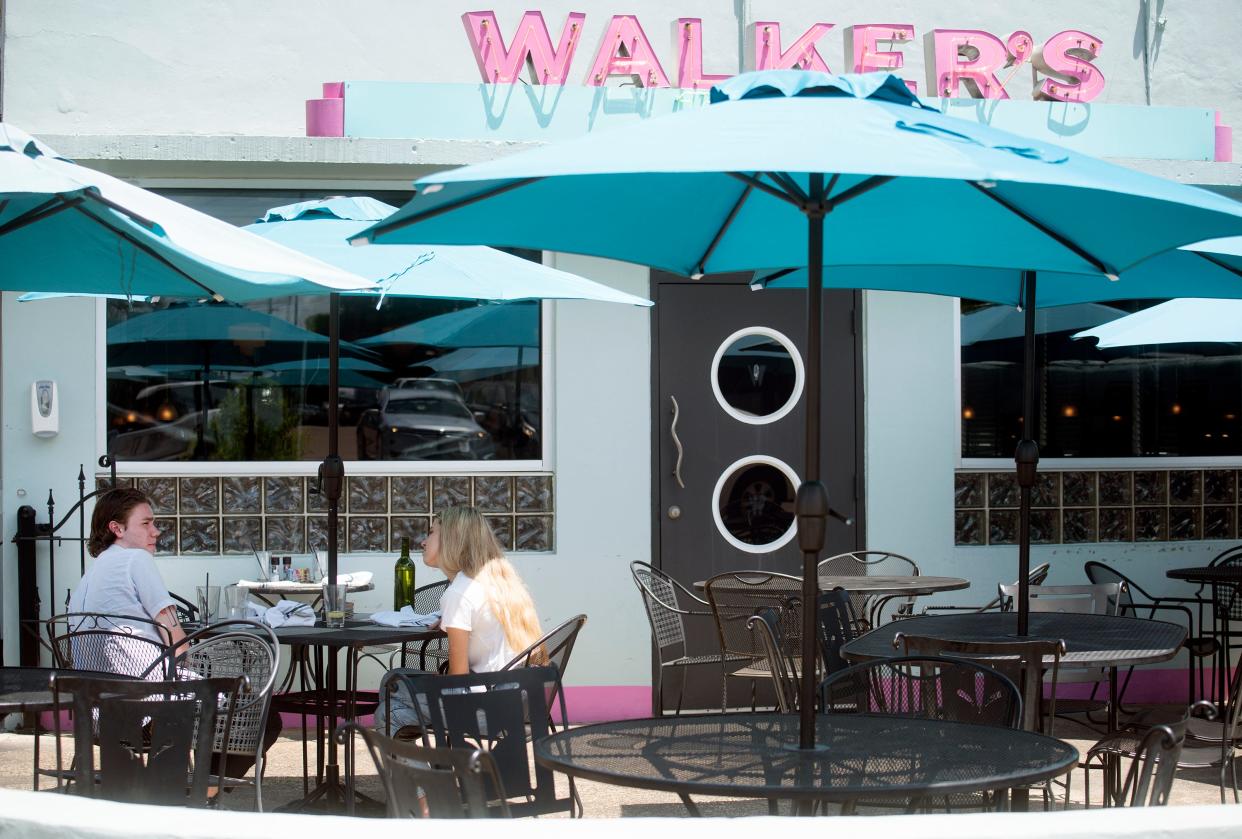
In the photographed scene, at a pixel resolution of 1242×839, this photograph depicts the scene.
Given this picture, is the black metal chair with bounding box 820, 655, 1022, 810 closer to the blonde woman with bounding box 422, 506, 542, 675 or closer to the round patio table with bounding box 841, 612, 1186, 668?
the round patio table with bounding box 841, 612, 1186, 668

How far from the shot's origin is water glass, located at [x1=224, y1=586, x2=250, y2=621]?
21.9ft

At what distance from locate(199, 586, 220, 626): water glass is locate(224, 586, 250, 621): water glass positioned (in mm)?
85

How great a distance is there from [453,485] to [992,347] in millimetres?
3286

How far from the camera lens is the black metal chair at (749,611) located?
6902 mm

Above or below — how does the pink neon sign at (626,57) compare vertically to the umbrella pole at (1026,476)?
above

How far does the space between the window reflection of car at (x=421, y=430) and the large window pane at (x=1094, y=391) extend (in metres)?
2.89

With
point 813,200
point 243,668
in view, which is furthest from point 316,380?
point 813,200

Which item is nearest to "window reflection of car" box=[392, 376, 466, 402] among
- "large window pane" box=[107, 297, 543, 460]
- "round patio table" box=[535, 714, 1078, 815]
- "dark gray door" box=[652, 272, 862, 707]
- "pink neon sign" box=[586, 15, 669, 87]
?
"large window pane" box=[107, 297, 543, 460]

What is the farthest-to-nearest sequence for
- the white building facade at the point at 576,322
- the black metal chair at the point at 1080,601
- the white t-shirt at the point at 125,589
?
the white building facade at the point at 576,322 < the black metal chair at the point at 1080,601 < the white t-shirt at the point at 125,589

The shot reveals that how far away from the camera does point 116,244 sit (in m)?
5.52

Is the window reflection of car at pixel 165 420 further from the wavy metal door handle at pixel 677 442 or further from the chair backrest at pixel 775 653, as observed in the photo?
the chair backrest at pixel 775 653

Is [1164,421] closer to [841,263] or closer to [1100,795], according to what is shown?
[1100,795]

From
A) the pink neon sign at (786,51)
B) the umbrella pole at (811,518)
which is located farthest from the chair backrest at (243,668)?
the pink neon sign at (786,51)

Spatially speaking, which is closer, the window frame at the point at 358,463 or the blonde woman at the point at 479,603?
the blonde woman at the point at 479,603
